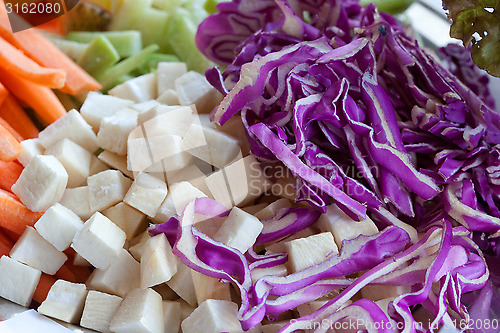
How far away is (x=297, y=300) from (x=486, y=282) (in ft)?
1.70

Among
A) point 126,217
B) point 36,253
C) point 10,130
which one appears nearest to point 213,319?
point 126,217

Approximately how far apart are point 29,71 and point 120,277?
70cm

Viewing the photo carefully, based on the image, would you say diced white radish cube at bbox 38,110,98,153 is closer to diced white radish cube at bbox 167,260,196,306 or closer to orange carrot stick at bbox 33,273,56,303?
orange carrot stick at bbox 33,273,56,303

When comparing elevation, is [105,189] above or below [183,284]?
above

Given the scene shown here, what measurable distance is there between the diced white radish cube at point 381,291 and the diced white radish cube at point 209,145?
1.61ft

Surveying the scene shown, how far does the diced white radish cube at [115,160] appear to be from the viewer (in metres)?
1.38

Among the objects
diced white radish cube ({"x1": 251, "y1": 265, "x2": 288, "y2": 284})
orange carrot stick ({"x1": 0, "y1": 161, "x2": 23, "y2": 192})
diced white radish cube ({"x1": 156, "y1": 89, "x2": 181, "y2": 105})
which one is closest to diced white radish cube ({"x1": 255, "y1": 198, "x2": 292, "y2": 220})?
diced white radish cube ({"x1": 251, "y1": 265, "x2": 288, "y2": 284})

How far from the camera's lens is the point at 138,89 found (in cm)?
165

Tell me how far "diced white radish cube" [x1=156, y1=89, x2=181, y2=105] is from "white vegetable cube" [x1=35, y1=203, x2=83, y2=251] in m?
0.49

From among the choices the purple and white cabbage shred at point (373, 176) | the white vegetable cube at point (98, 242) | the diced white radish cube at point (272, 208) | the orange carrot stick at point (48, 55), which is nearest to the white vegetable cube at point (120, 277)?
the white vegetable cube at point (98, 242)

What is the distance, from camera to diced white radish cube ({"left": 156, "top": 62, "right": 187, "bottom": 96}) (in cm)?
167

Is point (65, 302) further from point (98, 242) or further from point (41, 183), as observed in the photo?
point (41, 183)

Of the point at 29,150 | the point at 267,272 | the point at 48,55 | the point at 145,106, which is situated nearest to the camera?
the point at 267,272

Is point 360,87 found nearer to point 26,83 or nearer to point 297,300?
point 297,300
